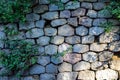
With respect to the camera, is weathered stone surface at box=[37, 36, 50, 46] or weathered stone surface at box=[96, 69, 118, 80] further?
weathered stone surface at box=[37, 36, 50, 46]

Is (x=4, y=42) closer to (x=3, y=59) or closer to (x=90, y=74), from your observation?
(x=3, y=59)

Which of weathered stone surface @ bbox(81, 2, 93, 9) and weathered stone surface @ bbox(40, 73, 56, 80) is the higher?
weathered stone surface @ bbox(81, 2, 93, 9)

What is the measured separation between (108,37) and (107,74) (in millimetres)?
511

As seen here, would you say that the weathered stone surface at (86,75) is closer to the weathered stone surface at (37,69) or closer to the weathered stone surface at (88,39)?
the weathered stone surface at (88,39)

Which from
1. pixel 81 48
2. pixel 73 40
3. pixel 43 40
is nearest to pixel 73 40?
pixel 73 40

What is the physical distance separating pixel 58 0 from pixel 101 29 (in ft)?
2.40

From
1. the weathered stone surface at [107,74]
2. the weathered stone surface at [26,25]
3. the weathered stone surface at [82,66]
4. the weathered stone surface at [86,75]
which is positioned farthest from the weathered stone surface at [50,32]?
the weathered stone surface at [107,74]

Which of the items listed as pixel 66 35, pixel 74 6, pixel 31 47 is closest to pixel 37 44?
pixel 31 47

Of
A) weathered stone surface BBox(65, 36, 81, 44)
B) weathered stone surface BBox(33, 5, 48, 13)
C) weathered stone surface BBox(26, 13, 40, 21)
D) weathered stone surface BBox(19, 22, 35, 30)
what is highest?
weathered stone surface BBox(33, 5, 48, 13)

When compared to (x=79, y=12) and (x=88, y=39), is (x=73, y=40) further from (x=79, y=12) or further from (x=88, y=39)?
(x=79, y=12)

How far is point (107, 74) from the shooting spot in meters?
4.85

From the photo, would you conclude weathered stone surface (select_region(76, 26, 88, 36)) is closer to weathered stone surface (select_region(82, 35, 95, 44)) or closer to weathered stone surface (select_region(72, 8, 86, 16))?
weathered stone surface (select_region(82, 35, 95, 44))

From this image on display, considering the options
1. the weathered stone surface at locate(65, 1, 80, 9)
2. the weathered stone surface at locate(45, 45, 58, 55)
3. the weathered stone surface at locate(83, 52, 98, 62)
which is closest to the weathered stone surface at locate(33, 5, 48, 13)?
the weathered stone surface at locate(65, 1, 80, 9)

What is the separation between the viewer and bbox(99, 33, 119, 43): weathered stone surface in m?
4.85
